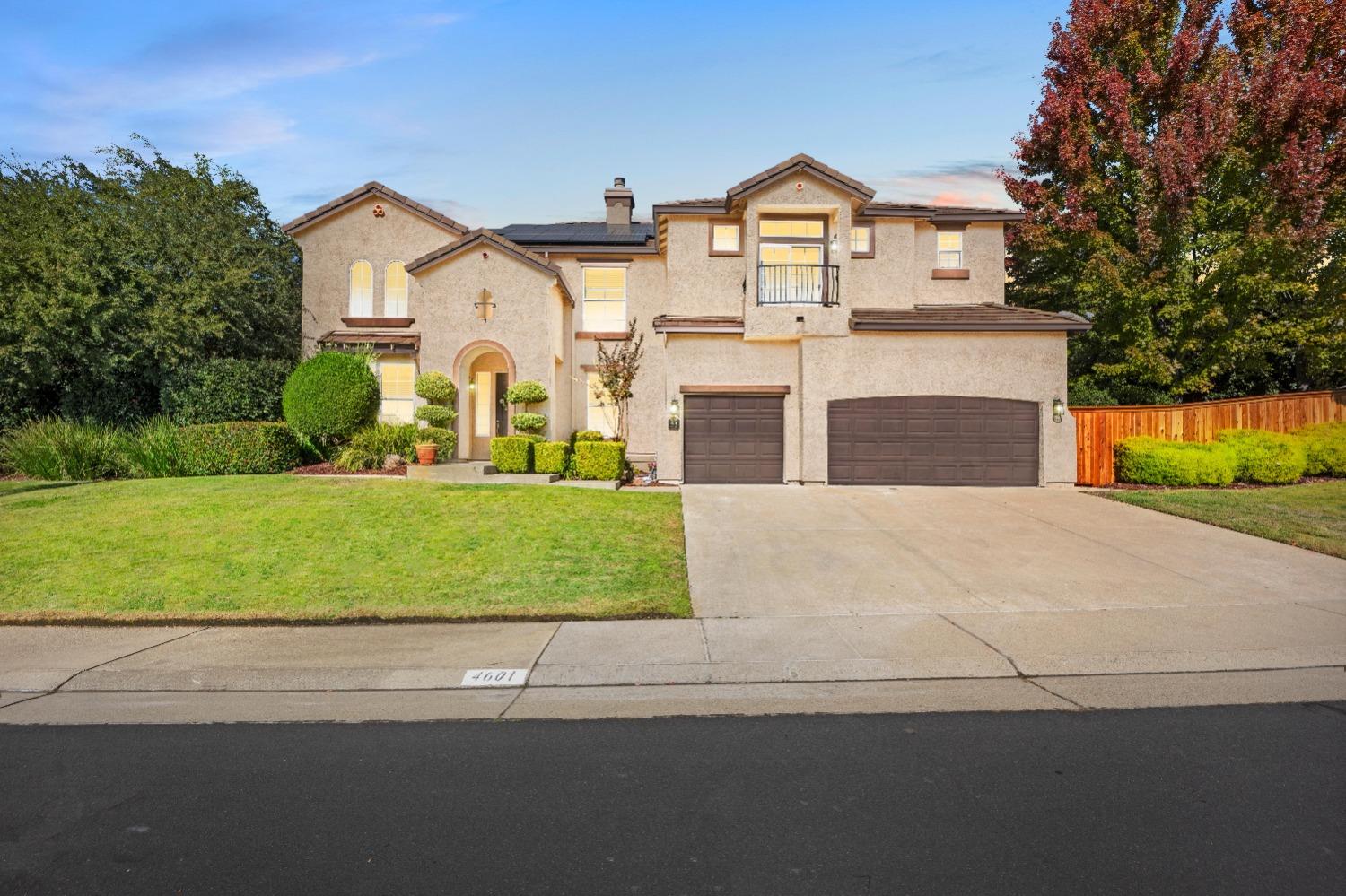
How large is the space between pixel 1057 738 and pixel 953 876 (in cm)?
183

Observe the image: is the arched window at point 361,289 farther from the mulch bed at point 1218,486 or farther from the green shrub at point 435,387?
the mulch bed at point 1218,486

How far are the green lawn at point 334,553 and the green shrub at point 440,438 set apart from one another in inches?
131

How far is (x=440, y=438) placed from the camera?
17016 mm

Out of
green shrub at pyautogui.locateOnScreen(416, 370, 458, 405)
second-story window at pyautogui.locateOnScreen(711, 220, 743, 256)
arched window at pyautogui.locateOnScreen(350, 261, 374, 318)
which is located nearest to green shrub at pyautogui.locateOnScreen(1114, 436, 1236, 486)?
second-story window at pyautogui.locateOnScreen(711, 220, 743, 256)

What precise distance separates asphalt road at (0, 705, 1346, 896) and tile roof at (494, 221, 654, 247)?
17.0 meters

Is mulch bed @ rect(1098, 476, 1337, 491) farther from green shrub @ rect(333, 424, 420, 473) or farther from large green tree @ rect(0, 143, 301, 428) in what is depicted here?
large green tree @ rect(0, 143, 301, 428)

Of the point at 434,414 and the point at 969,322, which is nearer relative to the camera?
the point at 969,322

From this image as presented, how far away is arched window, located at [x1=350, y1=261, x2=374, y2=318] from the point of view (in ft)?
68.1

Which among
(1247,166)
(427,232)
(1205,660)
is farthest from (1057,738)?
(1247,166)

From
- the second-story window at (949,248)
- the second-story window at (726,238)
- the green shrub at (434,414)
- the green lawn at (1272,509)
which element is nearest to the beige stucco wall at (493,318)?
the green shrub at (434,414)

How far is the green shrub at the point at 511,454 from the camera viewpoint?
54.3ft

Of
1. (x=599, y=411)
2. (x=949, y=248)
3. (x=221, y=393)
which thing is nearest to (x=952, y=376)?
(x=949, y=248)

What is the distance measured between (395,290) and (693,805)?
19936mm

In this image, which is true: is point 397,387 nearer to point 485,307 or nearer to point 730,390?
point 485,307
